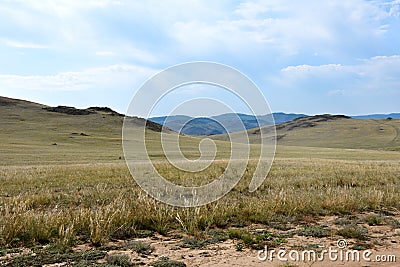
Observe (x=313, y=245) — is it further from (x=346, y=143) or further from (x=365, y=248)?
(x=346, y=143)

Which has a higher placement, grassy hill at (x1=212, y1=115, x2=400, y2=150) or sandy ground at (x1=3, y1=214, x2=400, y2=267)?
grassy hill at (x1=212, y1=115, x2=400, y2=150)

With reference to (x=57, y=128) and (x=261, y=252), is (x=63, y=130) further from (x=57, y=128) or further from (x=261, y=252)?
(x=261, y=252)

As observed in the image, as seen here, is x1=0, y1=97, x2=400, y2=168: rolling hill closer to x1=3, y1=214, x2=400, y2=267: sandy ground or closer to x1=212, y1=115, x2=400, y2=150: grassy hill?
x1=212, y1=115, x2=400, y2=150: grassy hill

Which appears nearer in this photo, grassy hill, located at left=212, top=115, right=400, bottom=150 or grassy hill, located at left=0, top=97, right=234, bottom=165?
grassy hill, located at left=0, top=97, right=234, bottom=165

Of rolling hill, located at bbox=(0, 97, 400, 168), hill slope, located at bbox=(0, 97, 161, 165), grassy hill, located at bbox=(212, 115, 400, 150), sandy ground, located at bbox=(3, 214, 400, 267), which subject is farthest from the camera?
grassy hill, located at bbox=(212, 115, 400, 150)

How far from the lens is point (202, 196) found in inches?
434

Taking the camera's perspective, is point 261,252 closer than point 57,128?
Yes

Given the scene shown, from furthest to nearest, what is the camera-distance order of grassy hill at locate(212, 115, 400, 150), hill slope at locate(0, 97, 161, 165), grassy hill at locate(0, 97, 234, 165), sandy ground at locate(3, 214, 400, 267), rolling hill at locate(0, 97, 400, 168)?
1. grassy hill at locate(212, 115, 400, 150)
2. rolling hill at locate(0, 97, 400, 168)
3. hill slope at locate(0, 97, 161, 165)
4. grassy hill at locate(0, 97, 234, 165)
5. sandy ground at locate(3, 214, 400, 267)

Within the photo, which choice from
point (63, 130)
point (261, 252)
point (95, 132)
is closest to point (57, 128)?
point (63, 130)

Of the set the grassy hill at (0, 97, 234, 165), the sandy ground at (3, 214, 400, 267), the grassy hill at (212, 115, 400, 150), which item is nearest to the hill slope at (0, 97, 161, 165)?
the grassy hill at (0, 97, 234, 165)

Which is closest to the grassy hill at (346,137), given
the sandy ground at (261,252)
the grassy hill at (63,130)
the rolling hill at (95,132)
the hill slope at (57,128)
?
the rolling hill at (95,132)

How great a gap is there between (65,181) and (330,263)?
1331cm

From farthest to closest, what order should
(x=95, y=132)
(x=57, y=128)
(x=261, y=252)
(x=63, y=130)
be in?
(x=95, y=132) → (x=57, y=128) → (x=63, y=130) → (x=261, y=252)

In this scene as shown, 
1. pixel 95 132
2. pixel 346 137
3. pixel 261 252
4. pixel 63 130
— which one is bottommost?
pixel 261 252
